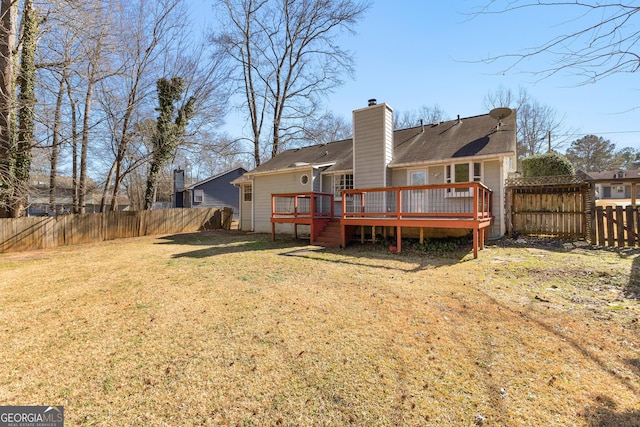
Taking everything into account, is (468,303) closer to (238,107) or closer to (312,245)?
(312,245)

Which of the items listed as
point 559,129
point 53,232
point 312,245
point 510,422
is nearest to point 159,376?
point 510,422

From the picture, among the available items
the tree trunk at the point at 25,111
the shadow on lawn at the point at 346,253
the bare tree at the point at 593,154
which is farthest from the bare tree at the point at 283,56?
the bare tree at the point at 593,154

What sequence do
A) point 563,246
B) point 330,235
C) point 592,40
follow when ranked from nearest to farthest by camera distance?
point 592,40 → point 563,246 → point 330,235

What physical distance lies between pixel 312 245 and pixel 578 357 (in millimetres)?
8158

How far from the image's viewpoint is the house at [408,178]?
Answer: 8867mm

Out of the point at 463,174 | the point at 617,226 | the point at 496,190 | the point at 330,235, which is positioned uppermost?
the point at 463,174

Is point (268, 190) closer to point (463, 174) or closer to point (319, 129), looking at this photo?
point (463, 174)

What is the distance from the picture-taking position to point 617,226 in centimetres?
798

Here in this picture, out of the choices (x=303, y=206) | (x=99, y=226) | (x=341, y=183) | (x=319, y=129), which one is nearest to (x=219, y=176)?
(x=319, y=129)

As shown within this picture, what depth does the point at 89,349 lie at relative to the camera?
314 cm

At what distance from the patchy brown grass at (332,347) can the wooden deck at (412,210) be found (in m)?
2.27

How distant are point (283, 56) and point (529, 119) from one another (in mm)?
22701

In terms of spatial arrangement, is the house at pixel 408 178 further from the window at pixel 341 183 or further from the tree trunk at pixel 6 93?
the tree trunk at pixel 6 93

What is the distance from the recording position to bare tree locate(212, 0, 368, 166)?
2053 cm
